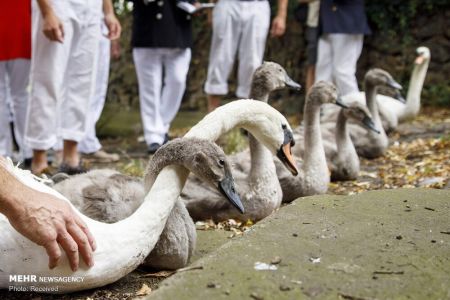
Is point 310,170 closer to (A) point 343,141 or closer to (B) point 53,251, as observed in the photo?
(A) point 343,141

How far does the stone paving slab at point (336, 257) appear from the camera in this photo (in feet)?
6.92

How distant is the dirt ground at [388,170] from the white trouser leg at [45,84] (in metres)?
0.74

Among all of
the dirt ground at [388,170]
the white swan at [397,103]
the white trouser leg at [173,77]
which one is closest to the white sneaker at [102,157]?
the dirt ground at [388,170]

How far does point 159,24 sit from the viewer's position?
6605mm

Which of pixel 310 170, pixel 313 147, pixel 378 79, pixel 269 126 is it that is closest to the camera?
pixel 269 126

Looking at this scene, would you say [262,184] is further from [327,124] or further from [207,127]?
[327,124]

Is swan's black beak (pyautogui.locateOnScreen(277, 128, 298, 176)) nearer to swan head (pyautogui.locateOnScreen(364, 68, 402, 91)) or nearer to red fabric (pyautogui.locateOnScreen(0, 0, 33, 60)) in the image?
red fabric (pyautogui.locateOnScreen(0, 0, 33, 60))

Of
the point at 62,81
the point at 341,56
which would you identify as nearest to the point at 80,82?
the point at 62,81

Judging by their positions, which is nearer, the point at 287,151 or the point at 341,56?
the point at 287,151

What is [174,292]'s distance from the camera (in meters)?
2.08

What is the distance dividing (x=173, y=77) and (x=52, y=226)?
4.70m

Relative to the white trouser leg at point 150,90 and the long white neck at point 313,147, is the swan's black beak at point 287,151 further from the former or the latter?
the white trouser leg at point 150,90

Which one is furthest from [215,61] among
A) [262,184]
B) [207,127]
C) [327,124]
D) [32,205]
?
[32,205]

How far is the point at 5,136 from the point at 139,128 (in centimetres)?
466
